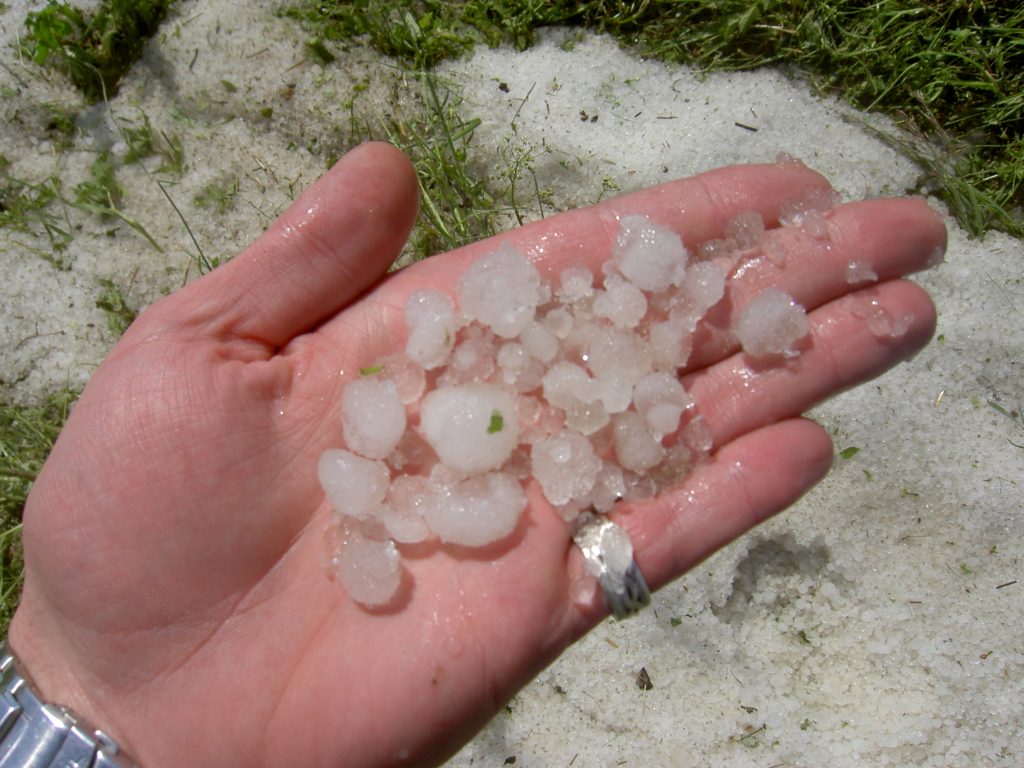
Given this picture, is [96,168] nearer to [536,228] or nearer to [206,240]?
[206,240]

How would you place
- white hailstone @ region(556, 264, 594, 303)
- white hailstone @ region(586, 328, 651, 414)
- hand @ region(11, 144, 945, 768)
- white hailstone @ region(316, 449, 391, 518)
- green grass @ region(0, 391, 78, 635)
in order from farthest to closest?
green grass @ region(0, 391, 78, 635) → white hailstone @ region(556, 264, 594, 303) → white hailstone @ region(586, 328, 651, 414) → white hailstone @ region(316, 449, 391, 518) → hand @ region(11, 144, 945, 768)

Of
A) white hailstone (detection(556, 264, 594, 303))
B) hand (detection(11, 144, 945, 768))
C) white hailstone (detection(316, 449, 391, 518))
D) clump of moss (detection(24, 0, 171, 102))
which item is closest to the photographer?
hand (detection(11, 144, 945, 768))

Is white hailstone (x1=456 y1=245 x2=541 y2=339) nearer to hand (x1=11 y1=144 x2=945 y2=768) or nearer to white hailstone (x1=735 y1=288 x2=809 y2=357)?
hand (x1=11 y1=144 x2=945 y2=768)

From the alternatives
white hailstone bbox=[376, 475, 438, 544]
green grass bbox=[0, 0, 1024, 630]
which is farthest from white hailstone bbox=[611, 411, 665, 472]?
green grass bbox=[0, 0, 1024, 630]

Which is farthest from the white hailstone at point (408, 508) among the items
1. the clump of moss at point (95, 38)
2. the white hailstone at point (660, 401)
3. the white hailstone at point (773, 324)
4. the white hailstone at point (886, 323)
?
the clump of moss at point (95, 38)

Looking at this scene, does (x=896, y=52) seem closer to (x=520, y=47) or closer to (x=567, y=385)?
(x=520, y=47)

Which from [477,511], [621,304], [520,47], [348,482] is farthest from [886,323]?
[520,47]

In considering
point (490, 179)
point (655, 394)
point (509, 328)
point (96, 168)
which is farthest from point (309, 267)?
point (96, 168)
